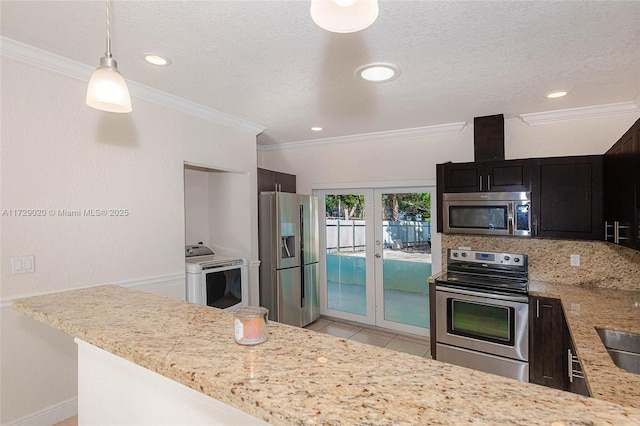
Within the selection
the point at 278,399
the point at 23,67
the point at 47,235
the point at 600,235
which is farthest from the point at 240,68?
the point at 600,235

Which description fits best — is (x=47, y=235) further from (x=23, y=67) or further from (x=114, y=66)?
(x=114, y=66)

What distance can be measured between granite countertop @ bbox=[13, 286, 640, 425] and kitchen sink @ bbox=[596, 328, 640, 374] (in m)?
1.70

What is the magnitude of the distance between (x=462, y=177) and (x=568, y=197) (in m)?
0.90

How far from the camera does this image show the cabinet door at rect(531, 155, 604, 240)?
2.87 m

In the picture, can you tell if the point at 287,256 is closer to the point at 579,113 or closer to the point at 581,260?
the point at 581,260

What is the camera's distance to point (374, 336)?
14.0 ft

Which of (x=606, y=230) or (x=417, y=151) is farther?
(x=417, y=151)

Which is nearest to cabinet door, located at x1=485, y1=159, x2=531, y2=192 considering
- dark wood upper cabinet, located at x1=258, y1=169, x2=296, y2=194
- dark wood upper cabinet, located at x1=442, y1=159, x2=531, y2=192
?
dark wood upper cabinet, located at x1=442, y1=159, x2=531, y2=192

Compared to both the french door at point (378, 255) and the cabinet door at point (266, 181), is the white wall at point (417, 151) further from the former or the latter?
the cabinet door at point (266, 181)

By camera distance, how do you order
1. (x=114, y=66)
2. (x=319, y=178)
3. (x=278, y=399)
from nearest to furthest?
(x=278, y=399) < (x=114, y=66) < (x=319, y=178)

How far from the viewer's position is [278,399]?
0.77 m

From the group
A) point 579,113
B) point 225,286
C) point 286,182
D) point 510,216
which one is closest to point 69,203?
point 225,286

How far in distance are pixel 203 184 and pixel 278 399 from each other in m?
3.67

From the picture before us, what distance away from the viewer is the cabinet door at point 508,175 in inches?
123
